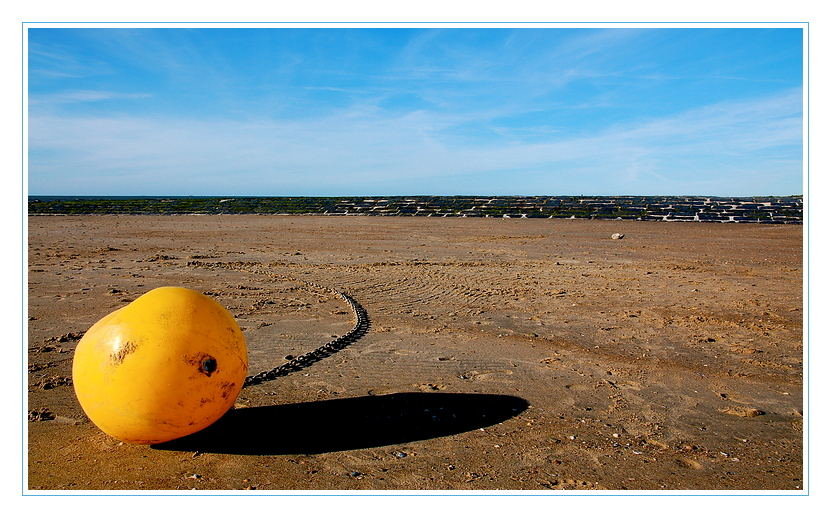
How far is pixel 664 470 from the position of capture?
3.76 m

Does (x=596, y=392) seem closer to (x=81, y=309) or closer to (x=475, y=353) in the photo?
(x=475, y=353)

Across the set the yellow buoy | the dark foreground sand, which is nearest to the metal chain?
the dark foreground sand

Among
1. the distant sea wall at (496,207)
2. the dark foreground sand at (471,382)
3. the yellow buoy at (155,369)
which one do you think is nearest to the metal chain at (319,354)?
the dark foreground sand at (471,382)

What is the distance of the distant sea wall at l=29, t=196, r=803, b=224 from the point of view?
1214 inches

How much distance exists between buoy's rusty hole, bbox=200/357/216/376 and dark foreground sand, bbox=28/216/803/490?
61 centimetres

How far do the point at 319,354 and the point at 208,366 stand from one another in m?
2.43

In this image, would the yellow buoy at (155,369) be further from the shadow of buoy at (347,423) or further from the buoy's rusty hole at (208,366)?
the shadow of buoy at (347,423)

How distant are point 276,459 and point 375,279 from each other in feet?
23.5

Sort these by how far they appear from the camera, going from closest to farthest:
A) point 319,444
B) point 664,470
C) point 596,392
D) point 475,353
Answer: point 664,470 < point 319,444 < point 596,392 < point 475,353

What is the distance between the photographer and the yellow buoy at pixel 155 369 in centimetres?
362

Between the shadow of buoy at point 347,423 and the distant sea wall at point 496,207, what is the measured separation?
2861 centimetres

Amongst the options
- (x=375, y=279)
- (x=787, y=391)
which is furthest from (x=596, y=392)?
(x=375, y=279)

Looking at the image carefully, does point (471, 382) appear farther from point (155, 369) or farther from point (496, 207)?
point (496, 207)

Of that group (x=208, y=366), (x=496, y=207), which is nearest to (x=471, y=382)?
(x=208, y=366)
